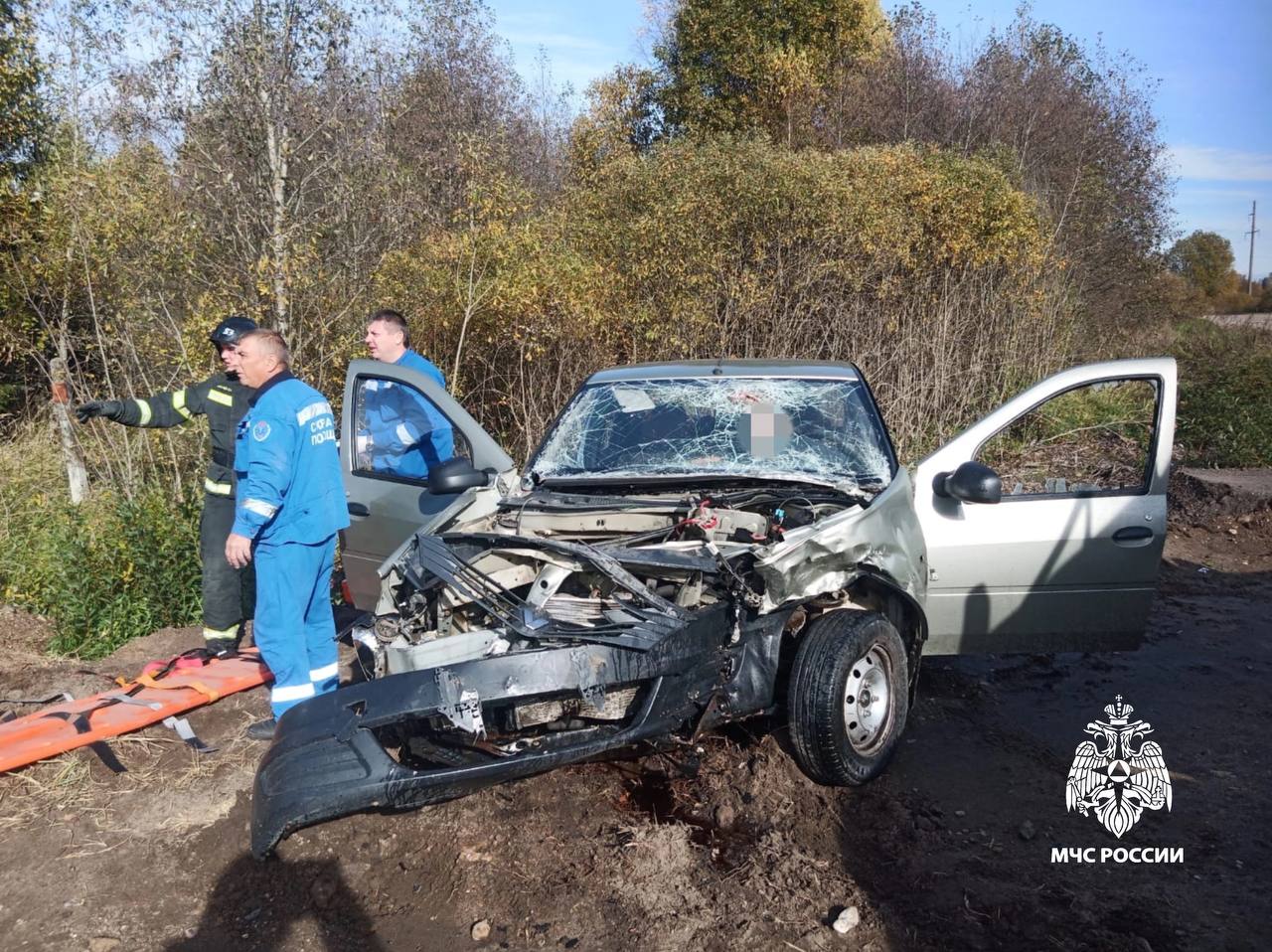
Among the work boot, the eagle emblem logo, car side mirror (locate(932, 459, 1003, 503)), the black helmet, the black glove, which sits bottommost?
the eagle emblem logo

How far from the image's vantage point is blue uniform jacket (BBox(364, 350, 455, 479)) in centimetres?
525

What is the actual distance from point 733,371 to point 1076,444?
629 centimetres

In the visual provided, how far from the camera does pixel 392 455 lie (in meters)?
5.30

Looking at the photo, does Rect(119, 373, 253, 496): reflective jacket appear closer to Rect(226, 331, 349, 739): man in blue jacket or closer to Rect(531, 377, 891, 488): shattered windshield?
Rect(226, 331, 349, 739): man in blue jacket

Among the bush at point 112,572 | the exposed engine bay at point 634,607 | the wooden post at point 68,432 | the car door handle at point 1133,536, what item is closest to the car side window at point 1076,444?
the car door handle at point 1133,536

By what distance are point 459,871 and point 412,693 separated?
2.55ft

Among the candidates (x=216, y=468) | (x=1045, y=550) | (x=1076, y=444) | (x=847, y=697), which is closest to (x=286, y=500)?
(x=216, y=468)

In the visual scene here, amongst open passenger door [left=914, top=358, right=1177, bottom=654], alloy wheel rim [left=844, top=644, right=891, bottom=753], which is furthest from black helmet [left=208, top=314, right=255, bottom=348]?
open passenger door [left=914, top=358, right=1177, bottom=654]

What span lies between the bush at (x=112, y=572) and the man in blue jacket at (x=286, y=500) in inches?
95.1

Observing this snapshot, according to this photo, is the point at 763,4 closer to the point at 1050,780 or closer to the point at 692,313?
the point at 692,313

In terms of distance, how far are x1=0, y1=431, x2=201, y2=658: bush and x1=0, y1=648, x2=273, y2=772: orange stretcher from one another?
1.15 meters

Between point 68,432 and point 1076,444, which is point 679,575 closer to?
point 68,432

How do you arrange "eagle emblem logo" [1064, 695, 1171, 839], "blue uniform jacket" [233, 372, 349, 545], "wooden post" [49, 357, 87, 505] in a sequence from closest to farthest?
"eagle emblem logo" [1064, 695, 1171, 839] < "blue uniform jacket" [233, 372, 349, 545] < "wooden post" [49, 357, 87, 505]

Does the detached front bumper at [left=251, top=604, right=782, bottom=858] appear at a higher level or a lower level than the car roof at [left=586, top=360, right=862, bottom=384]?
lower
